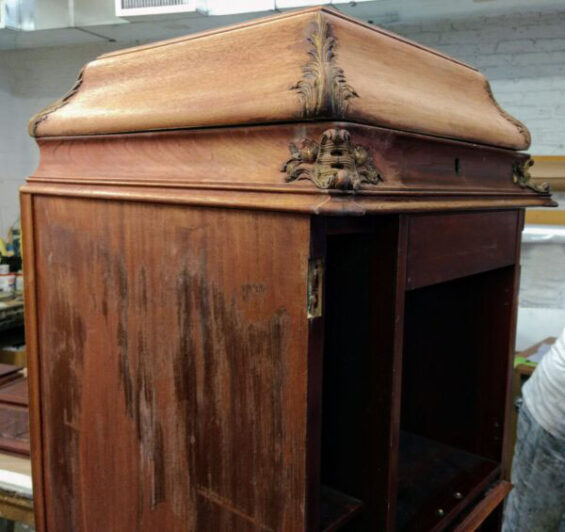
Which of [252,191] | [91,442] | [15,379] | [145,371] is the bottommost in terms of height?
[15,379]

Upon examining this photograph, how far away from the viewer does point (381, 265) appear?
70 cm

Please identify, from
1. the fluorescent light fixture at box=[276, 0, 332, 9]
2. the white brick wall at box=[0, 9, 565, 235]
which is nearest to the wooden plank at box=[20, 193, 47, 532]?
the fluorescent light fixture at box=[276, 0, 332, 9]

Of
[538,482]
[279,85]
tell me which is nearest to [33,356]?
[279,85]

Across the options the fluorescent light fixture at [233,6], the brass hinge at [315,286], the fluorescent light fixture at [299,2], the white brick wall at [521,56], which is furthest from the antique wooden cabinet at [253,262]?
the white brick wall at [521,56]

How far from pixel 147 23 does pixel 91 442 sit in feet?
9.97

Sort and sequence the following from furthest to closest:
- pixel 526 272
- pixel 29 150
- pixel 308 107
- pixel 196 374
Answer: pixel 29 150 < pixel 526 272 < pixel 196 374 < pixel 308 107

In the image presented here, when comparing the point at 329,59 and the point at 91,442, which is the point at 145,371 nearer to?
the point at 91,442

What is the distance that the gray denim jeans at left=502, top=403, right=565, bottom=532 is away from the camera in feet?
5.47

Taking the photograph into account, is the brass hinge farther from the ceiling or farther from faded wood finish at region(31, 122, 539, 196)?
the ceiling

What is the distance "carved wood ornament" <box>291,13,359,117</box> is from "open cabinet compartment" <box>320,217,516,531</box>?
14cm

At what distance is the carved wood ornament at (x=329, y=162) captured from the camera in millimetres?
551

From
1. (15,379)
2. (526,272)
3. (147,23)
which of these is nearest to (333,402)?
(15,379)

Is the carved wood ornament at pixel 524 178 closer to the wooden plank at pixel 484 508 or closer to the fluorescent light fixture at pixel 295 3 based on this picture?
the wooden plank at pixel 484 508

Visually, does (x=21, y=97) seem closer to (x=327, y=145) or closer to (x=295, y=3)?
(x=295, y=3)
